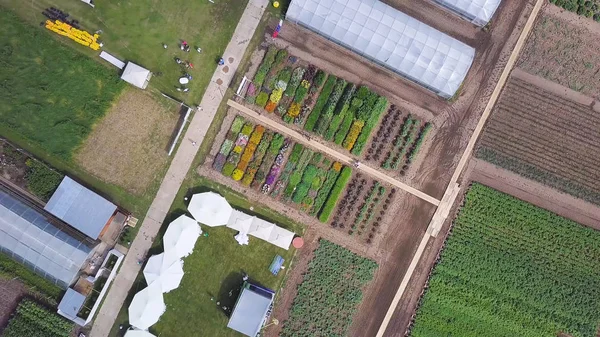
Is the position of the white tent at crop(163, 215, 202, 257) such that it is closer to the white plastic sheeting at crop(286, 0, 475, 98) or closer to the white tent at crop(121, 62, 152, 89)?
the white tent at crop(121, 62, 152, 89)

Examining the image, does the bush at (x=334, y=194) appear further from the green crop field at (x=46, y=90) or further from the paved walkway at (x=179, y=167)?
the green crop field at (x=46, y=90)

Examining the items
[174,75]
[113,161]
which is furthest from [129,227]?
[174,75]

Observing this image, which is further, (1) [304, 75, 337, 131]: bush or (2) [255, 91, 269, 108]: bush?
(1) [304, 75, 337, 131]: bush

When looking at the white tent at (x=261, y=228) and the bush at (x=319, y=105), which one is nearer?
the white tent at (x=261, y=228)

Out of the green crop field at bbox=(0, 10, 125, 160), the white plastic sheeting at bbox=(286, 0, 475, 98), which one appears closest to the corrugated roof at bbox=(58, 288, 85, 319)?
the green crop field at bbox=(0, 10, 125, 160)

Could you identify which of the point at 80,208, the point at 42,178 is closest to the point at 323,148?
the point at 80,208

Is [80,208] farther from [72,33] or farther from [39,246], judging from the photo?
[72,33]

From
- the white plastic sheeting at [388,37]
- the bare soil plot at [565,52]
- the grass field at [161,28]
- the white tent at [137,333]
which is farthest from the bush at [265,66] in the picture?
the white tent at [137,333]
